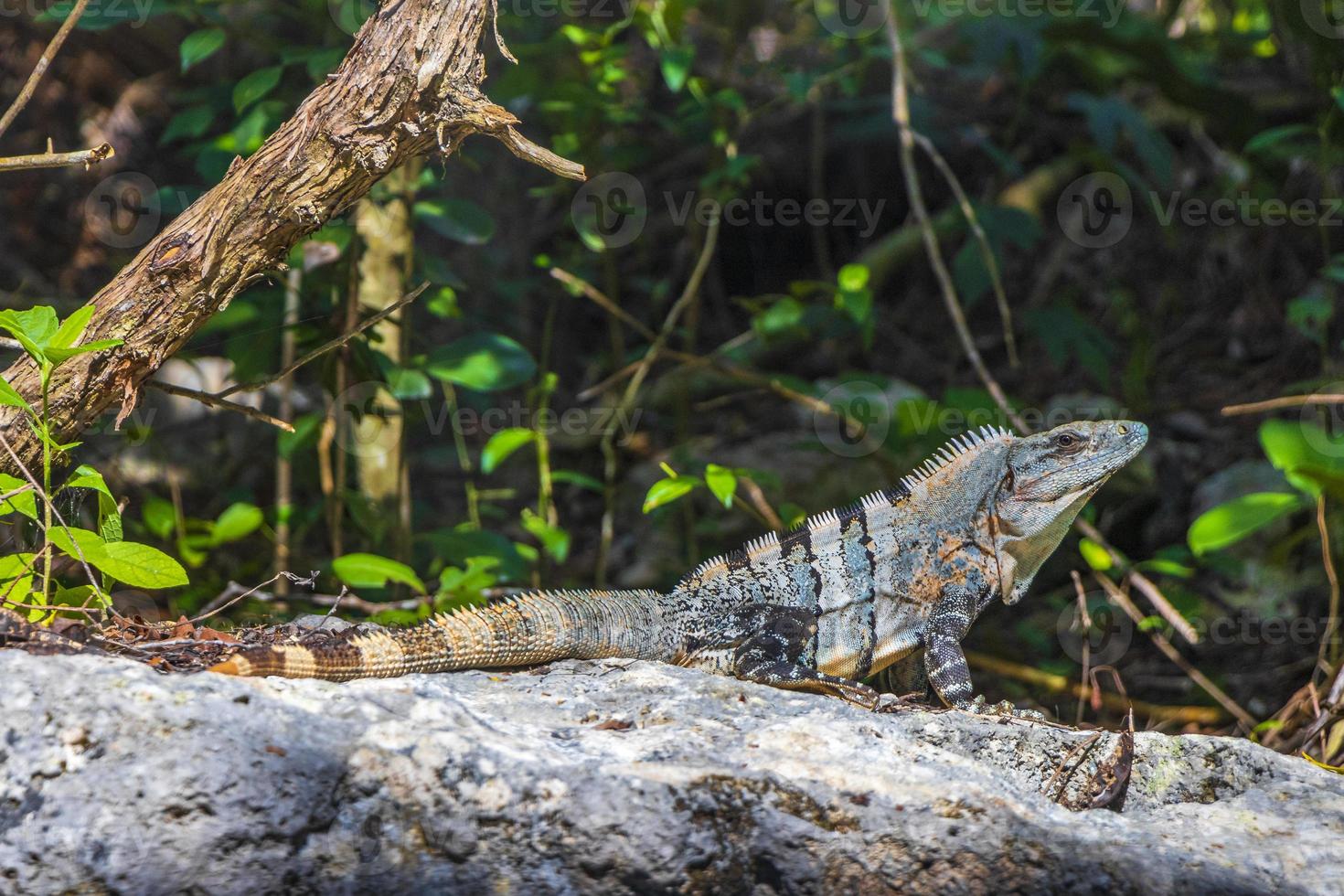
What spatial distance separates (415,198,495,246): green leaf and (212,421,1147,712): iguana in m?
2.27

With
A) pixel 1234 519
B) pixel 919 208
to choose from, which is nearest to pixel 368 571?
pixel 919 208

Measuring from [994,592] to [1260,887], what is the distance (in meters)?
1.84

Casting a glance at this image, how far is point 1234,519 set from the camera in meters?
4.54

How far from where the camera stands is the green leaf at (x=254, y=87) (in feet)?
16.3

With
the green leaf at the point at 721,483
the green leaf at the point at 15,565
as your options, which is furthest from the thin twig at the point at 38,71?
the green leaf at the point at 721,483

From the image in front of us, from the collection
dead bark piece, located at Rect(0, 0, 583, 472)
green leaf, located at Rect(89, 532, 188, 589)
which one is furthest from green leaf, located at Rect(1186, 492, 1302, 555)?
green leaf, located at Rect(89, 532, 188, 589)

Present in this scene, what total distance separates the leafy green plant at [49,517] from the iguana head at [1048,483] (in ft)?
9.16

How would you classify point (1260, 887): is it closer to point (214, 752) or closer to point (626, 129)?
point (214, 752)

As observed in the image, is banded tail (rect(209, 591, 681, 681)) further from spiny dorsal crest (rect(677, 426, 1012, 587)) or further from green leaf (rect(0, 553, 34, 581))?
green leaf (rect(0, 553, 34, 581))

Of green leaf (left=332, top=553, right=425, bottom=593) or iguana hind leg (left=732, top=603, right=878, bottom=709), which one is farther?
green leaf (left=332, top=553, right=425, bottom=593)

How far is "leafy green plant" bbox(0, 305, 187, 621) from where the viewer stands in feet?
9.75

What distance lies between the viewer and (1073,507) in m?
4.30

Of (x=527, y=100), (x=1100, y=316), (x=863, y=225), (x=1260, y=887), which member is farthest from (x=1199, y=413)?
(x=1260, y=887)

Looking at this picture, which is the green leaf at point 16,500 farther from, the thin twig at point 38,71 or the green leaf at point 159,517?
the green leaf at point 159,517
